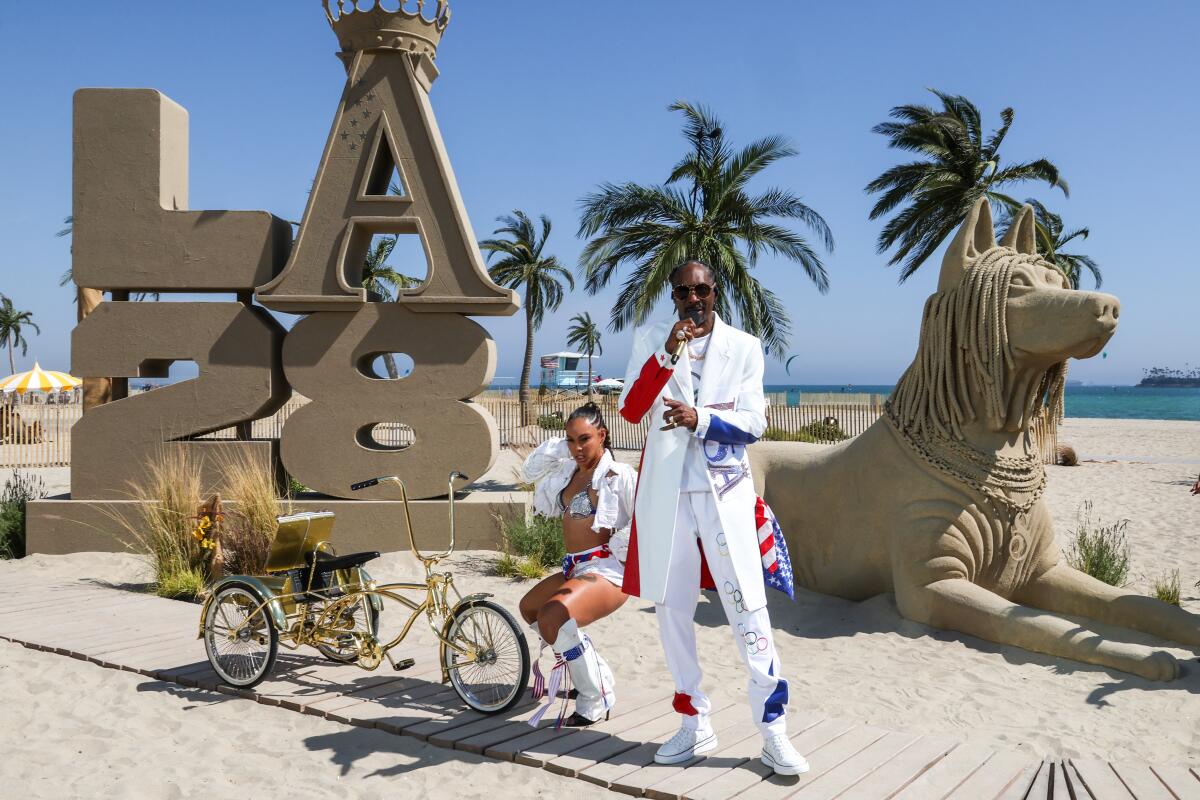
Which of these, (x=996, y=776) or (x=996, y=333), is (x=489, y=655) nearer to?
(x=996, y=776)

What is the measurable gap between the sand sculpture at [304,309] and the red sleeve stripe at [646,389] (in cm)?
506

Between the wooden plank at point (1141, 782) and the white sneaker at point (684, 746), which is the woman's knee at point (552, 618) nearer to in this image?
the white sneaker at point (684, 746)

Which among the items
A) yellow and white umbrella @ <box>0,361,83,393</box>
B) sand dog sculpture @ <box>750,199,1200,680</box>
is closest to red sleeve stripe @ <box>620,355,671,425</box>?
sand dog sculpture @ <box>750,199,1200,680</box>

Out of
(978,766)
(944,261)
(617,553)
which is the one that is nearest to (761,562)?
(617,553)

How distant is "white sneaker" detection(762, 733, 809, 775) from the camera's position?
11.9 ft

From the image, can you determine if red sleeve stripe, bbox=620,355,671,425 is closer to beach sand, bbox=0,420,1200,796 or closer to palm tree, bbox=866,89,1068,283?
beach sand, bbox=0,420,1200,796

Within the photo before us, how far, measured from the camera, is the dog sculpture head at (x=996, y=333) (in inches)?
206

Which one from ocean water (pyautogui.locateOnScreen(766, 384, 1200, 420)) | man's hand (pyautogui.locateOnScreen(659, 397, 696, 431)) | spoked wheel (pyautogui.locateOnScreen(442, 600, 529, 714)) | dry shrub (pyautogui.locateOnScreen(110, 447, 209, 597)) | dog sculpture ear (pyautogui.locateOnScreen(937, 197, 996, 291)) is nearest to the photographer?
man's hand (pyautogui.locateOnScreen(659, 397, 696, 431))

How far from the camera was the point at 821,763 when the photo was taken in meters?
3.84

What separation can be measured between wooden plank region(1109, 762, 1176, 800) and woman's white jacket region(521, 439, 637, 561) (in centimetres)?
223

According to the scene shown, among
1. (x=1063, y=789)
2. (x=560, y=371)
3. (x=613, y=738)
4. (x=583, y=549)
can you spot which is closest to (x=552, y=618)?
(x=583, y=549)

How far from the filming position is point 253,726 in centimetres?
454

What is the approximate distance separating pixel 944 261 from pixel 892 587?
2198 mm

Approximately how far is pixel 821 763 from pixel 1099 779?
111cm
